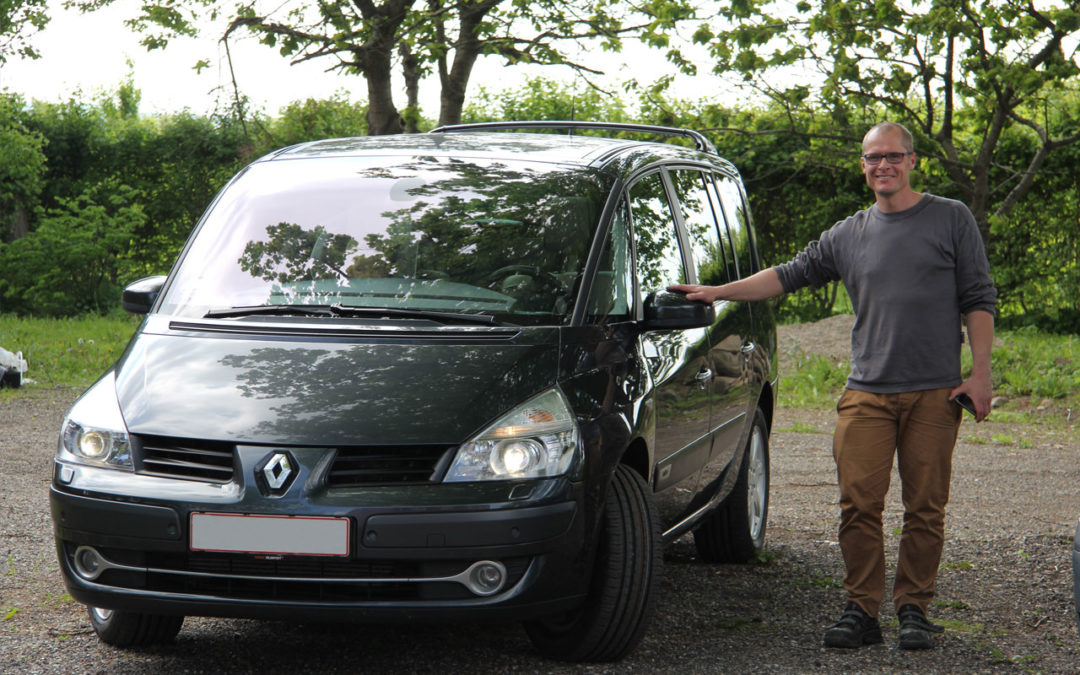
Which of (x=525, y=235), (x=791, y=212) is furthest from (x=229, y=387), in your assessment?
(x=791, y=212)

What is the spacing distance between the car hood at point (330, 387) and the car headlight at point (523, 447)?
44mm

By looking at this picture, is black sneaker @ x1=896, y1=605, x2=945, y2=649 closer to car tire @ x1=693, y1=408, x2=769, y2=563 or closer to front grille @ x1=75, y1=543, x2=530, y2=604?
car tire @ x1=693, y1=408, x2=769, y2=563

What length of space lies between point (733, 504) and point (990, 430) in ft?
20.0

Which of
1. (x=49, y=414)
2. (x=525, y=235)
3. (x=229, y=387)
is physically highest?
(x=525, y=235)

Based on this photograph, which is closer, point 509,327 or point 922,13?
point 509,327

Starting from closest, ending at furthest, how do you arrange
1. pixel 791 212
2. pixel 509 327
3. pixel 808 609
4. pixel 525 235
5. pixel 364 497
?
pixel 364 497 < pixel 509 327 < pixel 525 235 < pixel 808 609 < pixel 791 212

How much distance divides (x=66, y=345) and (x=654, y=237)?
1142 cm

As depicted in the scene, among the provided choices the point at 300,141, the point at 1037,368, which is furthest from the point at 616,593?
the point at 300,141

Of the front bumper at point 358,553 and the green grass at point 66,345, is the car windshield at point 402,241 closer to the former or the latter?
the front bumper at point 358,553

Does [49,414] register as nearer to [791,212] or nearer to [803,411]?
[803,411]

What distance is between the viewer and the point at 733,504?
5812mm

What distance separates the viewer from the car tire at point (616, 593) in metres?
3.91

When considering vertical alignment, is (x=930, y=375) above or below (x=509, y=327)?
below

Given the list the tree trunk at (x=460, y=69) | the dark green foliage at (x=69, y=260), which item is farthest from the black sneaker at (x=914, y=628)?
the dark green foliage at (x=69, y=260)
